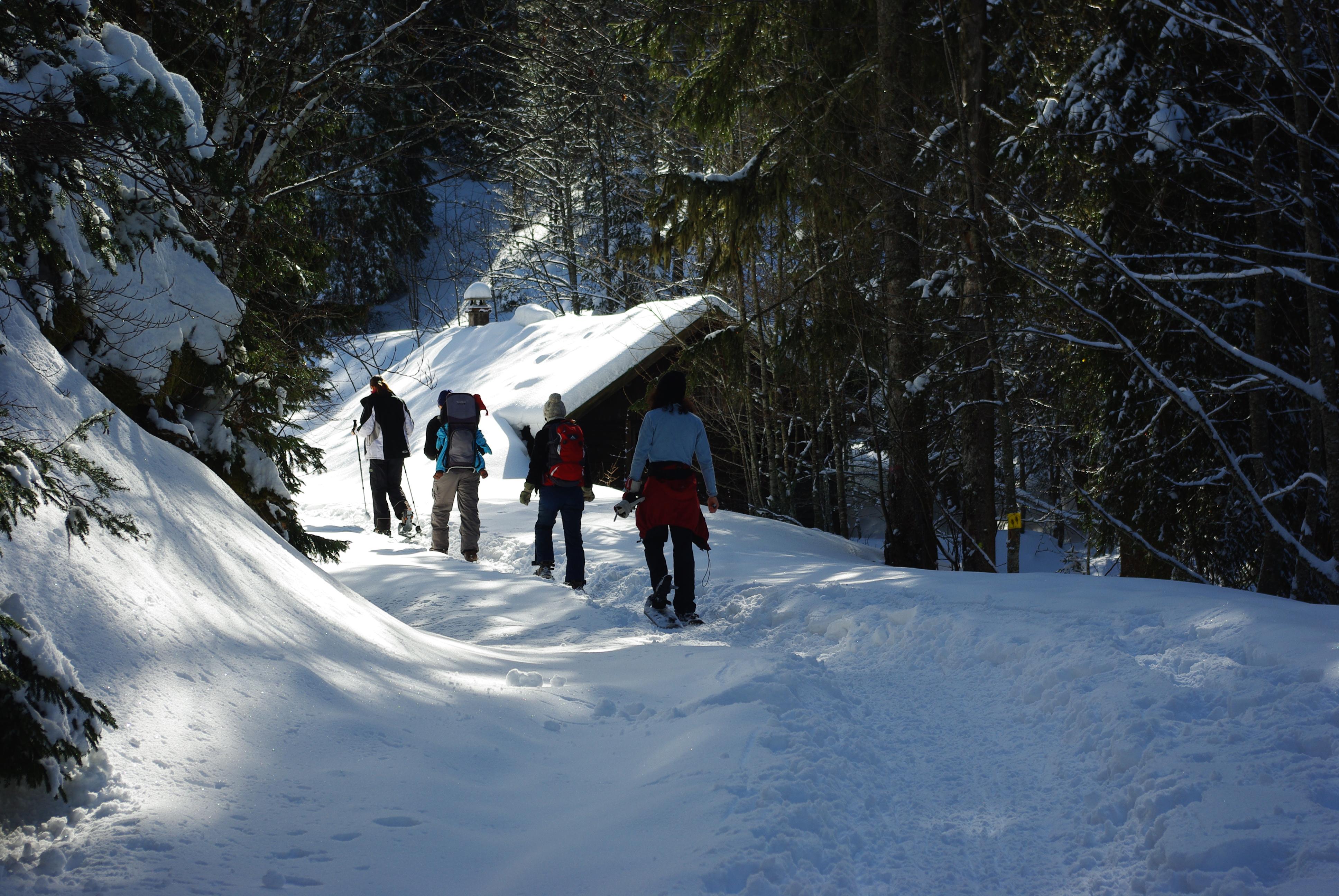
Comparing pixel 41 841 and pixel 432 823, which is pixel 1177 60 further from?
pixel 41 841

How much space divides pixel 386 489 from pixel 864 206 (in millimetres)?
7327

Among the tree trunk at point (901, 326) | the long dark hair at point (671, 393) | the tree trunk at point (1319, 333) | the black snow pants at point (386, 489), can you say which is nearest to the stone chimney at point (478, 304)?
the black snow pants at point (386, 489)

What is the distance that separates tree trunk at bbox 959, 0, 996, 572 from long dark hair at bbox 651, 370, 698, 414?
8.48 feet

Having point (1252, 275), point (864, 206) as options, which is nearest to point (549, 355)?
point (864, 206)

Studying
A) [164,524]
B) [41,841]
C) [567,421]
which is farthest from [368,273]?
[41,841]

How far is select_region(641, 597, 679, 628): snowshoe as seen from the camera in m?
6.32

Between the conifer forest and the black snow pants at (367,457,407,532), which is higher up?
the conifer forest

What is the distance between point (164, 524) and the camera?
10.4ft

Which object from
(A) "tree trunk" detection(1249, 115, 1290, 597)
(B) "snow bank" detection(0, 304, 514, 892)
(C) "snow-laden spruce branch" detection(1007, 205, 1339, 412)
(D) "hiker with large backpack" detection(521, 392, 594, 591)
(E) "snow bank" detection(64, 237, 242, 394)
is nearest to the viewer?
(B) "snow bank" detection(0, 304, 514, 892)

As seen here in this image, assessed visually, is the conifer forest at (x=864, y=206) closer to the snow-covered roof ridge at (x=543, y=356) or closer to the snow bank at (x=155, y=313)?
the snow bank at (x=155, y=313)

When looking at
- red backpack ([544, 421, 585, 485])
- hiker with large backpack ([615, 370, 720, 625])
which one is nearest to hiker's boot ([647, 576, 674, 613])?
hiker with large backpack ([615, 370, 720, 625])

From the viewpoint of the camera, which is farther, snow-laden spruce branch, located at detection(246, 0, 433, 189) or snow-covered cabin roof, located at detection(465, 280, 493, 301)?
snow-covered cabin roof, located at detection(465, 280, 493, 301)

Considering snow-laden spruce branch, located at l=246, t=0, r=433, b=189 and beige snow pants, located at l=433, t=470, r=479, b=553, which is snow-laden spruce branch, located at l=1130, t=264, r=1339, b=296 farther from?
beige snow pants, located at l=433, t=470, r=479, b=553

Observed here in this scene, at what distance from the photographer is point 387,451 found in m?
10.9
